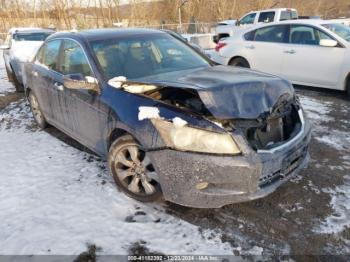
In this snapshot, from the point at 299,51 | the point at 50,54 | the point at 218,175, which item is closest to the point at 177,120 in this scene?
the point at 218,175

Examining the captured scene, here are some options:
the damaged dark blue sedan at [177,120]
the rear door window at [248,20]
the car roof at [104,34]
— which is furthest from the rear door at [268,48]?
the rear door window at [248,20]

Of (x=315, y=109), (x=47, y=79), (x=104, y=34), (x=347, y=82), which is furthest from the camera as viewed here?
(x=347, y=82)

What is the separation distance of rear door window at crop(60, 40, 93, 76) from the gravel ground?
5.89 ft

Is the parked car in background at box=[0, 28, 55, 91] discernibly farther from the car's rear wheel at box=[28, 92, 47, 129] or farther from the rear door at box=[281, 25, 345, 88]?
the rear door at box=[281, 25, 345, 88]

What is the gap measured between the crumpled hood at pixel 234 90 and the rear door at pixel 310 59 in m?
3.79

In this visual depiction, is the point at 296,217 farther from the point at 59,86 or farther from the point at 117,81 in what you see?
the point at 59,86

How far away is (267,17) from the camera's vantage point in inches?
614

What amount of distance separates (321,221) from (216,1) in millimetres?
30438

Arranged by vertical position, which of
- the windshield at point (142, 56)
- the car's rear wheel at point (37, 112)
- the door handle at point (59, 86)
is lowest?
the car's rear wheel at point (37, 112)

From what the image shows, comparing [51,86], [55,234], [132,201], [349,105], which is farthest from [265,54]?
[55,234]

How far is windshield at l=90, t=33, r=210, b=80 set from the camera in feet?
12.4

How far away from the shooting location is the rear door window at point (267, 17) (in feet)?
50.6

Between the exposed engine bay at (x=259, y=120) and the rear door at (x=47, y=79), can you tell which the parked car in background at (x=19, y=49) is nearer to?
the rear door at (x=47, y=79)

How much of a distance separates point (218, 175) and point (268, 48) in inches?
228
